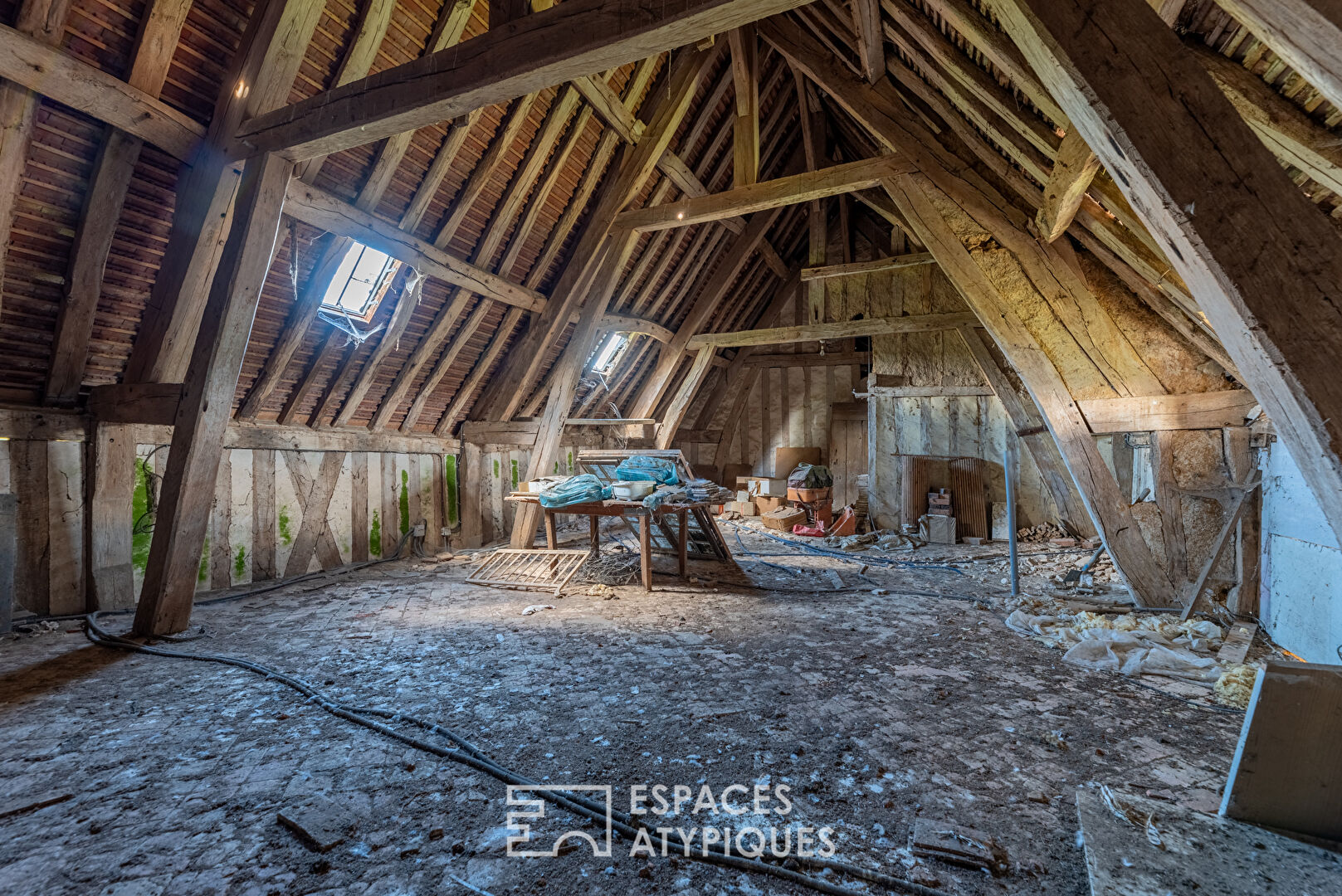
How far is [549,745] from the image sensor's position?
7.65 ft

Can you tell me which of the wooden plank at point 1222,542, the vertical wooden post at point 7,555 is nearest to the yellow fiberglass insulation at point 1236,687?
the wooden plank at point 1222,542

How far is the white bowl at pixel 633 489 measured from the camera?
17.7 feet

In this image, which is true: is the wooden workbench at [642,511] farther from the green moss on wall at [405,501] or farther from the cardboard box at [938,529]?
the cardboard box at [938,529]

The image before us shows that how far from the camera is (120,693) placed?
284 cm

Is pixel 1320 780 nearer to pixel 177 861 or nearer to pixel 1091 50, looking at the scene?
pixel 1091 50

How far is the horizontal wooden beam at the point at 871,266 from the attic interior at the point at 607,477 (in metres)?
1.12

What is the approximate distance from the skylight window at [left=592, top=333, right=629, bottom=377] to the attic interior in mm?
987

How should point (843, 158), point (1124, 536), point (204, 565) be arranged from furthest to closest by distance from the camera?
point (843, 158) → point (204, 565) → point (1124, 536)

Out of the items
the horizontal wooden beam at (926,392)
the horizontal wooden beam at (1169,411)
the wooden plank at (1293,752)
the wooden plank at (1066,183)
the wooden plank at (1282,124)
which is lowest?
the wooden plank at (1293,752)

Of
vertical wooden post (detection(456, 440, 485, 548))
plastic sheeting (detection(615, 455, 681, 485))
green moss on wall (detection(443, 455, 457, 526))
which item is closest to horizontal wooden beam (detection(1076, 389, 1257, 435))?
plastic sheeting (detection(615, 455, 681, 485))

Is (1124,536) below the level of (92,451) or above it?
below

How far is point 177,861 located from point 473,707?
116 cm

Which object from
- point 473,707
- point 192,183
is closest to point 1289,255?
point 473,707

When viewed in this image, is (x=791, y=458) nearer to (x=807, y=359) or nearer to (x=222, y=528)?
(x=807, y=359)
